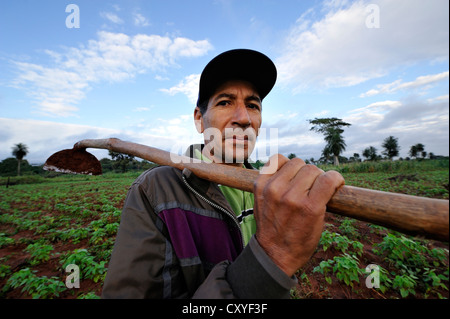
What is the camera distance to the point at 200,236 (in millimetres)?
1160

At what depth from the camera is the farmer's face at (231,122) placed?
149 centimetres

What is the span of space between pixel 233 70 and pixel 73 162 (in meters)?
2.44

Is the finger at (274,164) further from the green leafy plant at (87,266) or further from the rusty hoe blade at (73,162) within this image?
the green leafy plant at (87,266)

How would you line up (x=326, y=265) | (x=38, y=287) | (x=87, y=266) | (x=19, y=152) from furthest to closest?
1. (x=19, y=152)
2. (x=87, y=266)
3. (x=326, y=265)
4. (x=38, y=287)

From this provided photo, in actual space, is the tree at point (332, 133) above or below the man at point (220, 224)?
above

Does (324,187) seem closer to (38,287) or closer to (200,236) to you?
(200,236)

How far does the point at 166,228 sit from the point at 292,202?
0.74m

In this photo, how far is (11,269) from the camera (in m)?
3.21

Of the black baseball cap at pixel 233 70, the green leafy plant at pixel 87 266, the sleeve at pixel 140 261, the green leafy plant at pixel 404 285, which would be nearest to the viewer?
the sleeve at pixel 140 261

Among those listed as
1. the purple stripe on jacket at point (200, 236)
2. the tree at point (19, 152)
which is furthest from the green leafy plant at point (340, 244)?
the tree at point (19, 152)

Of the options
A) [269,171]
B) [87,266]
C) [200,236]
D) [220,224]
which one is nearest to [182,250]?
[200,236]

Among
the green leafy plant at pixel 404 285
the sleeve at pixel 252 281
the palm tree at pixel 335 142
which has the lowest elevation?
the green leafy plant at pixel 404 285

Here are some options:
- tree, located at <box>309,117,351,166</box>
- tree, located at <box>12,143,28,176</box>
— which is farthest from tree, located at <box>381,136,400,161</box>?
tree, located at <box>12,143,28,176</box>
